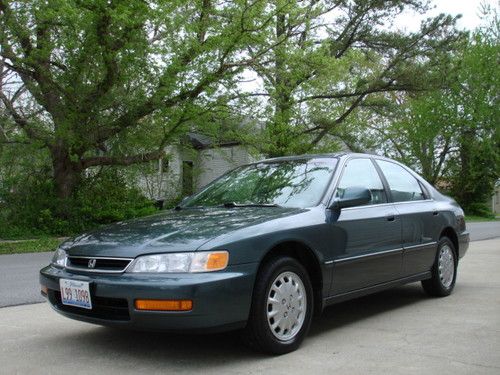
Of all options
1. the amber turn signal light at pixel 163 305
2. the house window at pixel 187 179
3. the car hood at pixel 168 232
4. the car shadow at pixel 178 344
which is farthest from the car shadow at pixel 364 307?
the house window at pixel 187 179

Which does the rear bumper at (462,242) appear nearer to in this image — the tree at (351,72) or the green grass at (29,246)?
the green grass at (29,246)

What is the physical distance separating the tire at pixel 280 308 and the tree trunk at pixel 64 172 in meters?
13.9

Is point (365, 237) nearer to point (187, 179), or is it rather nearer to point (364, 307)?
point (364, 307)

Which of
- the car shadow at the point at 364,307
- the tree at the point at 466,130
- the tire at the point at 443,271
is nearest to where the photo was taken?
the car shadow at the point at 364,307

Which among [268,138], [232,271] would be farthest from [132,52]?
[232,271]

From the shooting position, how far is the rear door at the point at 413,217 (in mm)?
5777

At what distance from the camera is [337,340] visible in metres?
4.71

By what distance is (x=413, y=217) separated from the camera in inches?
233

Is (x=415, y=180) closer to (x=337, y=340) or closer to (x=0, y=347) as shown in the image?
(x=337, y=340)

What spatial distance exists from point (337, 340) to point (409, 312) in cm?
138

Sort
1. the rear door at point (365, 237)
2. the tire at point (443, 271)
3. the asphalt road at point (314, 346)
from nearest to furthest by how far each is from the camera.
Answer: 1. the asphalt road at point (314, 346)
2. the rear door at point (365, 237)
3. the tire at point (443, 271)

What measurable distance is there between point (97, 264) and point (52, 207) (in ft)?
44.5

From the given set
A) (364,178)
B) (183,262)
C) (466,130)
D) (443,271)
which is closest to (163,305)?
(183,262)

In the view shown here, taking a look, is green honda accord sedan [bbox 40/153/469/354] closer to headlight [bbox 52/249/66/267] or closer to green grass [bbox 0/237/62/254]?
headlight [bbox 52/249/66/267]
